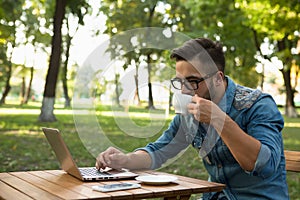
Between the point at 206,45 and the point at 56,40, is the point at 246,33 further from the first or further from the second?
the point at 206,45

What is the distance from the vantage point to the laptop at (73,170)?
7.25ft

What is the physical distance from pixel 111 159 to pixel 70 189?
489 millimetres

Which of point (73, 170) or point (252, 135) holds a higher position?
point (252, 135)

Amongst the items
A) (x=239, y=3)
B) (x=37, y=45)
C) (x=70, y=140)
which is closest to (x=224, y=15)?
(x=239, y=3)

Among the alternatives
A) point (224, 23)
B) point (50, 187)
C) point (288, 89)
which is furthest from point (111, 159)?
point (288, 89)

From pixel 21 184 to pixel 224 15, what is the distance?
1882 cm

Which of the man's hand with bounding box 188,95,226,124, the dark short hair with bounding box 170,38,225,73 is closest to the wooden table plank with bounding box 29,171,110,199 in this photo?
the man's hand with bounding box 188,95,226,124

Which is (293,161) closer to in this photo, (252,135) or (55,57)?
(252,135)

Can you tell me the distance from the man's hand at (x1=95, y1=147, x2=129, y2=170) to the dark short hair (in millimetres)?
566

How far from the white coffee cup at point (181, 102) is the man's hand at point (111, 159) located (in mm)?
366

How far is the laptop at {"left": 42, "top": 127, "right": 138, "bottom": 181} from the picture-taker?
221 centimetres

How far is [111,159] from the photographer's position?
244cm

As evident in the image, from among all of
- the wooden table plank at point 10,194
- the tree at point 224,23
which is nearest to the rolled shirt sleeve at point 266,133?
the wooden table plank at point 10,194

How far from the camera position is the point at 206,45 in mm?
2379
